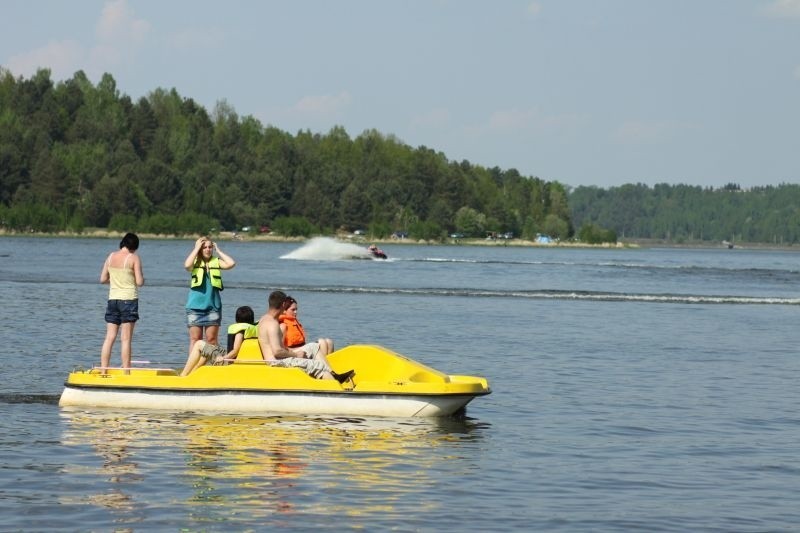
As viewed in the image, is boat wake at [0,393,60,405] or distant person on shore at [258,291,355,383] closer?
distant person on shore at [258,291,355,383]

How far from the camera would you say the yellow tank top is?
19016 millimetres

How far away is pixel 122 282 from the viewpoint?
62.7 ft

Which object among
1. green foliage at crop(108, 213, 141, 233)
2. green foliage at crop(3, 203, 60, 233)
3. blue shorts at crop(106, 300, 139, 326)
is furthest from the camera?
green foliage at crop(108, 213, 141, 233)

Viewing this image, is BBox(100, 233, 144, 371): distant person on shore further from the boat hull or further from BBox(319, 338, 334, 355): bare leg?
BBox(319, 338, 334, 355): bare leg

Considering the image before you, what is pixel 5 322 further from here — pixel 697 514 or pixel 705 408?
pixel 697 514

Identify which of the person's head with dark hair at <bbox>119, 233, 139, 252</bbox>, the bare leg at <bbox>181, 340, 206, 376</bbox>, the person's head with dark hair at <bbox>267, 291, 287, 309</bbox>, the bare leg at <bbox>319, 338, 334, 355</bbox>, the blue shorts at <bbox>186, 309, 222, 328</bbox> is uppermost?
the person's head with dark hair at <bbox>119, 233, 139, 252</bbox>

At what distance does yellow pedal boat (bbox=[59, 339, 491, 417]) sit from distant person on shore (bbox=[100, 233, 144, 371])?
0.75 m

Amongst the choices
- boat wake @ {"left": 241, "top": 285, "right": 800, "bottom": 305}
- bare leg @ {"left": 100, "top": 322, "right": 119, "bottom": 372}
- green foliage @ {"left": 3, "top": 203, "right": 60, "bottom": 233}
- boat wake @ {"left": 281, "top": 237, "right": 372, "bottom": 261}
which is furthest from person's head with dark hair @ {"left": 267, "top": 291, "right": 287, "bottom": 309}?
green foliage @ {"left": 3, "top": 203, "right": 60, "bottom": 233}

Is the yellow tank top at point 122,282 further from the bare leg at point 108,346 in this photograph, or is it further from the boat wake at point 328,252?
the boat wake at point 328,252

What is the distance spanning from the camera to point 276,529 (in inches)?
477

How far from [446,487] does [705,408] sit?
8013 mm

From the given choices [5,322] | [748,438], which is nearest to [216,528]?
[748,438]

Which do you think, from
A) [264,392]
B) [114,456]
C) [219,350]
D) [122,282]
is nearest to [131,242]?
[122,282]

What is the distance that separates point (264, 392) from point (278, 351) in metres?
0.58
